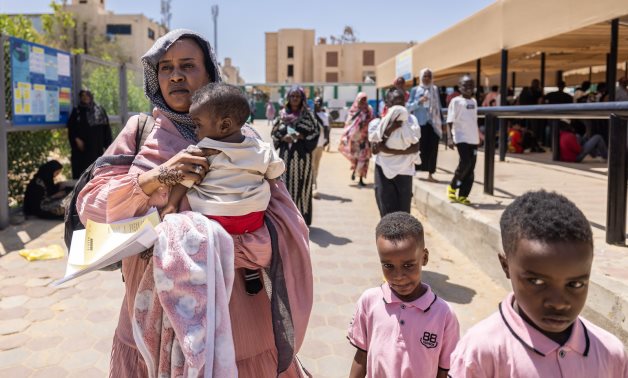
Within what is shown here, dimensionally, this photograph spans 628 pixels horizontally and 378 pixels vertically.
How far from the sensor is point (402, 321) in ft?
7.21

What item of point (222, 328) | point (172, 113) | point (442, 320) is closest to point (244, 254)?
point (222, 328)

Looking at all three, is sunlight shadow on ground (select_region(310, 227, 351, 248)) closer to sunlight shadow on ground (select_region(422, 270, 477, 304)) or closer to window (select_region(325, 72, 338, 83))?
sunlight shadow on ground (select_region(422, 270, 477, 304))

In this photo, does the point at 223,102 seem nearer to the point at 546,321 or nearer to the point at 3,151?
the point at 546,321

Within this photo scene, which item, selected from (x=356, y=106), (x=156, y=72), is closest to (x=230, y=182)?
(x=156, y=72)

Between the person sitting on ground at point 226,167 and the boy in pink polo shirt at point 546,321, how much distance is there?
77 centimetres

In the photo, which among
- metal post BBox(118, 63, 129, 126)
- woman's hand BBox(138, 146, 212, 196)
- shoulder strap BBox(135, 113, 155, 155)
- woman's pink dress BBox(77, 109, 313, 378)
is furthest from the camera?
metal post BBox(118, 63, 129, 126)

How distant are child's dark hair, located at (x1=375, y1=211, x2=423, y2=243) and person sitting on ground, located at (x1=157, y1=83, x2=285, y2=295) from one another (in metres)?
0.67

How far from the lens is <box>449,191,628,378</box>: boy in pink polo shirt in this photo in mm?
1336

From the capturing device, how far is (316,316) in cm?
414

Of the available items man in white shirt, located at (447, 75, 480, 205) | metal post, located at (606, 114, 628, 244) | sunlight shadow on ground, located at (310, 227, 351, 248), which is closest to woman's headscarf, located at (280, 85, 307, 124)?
sunlight shadow on ground, located at (310, 227, 351, 248)

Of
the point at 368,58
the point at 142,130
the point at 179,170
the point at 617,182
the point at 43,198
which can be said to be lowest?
the point at 43,198

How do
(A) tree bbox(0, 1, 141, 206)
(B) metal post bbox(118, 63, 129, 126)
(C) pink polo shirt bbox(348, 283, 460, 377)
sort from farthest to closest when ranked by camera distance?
(B) metal post bbox(118, 63, 129, 126), (A) tree bbox(0, 1, 141, 206), (C) pink polo shirt bbox(348, 283, 460, 377)

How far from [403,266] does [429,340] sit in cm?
30

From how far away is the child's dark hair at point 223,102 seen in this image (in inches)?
69.3
